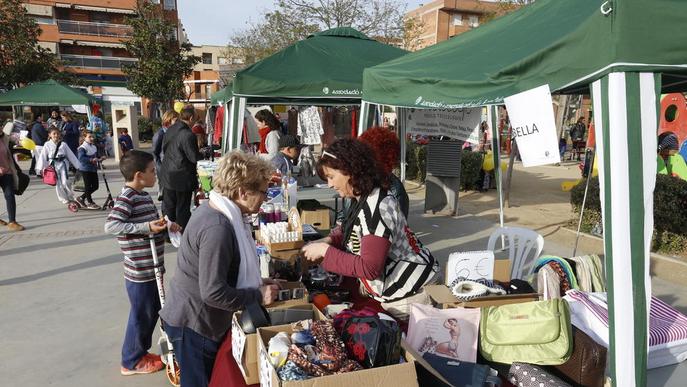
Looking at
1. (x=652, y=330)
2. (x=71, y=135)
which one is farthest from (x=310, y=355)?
(x=71, y=135)

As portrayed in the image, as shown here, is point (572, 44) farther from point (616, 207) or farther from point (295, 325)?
point (295, 325)

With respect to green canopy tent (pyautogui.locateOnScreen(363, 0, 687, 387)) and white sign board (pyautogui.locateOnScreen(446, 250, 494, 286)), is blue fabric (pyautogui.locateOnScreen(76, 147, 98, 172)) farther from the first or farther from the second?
green canopy tent (pyautogui.locateOnScreen(363, 0, 687, 387))

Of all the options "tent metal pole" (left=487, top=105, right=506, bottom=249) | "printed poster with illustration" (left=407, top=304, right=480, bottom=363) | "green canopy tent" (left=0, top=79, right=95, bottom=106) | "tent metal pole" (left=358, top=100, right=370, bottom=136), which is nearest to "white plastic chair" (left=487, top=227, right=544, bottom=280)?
"tent metal pole" (left=487, top=105, right=506, bottom=249)

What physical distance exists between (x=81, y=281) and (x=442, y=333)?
4.51 m

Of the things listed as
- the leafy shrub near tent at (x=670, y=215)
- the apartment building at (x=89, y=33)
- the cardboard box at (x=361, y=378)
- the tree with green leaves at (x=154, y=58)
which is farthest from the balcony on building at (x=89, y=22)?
the cardboard box at (x=361, y=378)

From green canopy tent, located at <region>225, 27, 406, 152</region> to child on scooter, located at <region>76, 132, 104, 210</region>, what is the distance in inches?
127

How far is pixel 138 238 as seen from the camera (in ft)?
9.84

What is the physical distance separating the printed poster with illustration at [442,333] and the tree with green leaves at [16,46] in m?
27.2

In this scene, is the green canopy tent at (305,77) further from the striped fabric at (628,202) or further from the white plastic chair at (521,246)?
the striped fabric at (628,202)

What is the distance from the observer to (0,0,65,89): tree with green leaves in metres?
22.5

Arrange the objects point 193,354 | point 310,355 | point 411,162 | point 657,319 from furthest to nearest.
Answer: point 411,162 → point 657,319 → point 193,354 → point 310,355

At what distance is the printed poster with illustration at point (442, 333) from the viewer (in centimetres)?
229

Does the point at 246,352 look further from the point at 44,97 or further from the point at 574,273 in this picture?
the point at 44,97

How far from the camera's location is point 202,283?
6.21 ft
